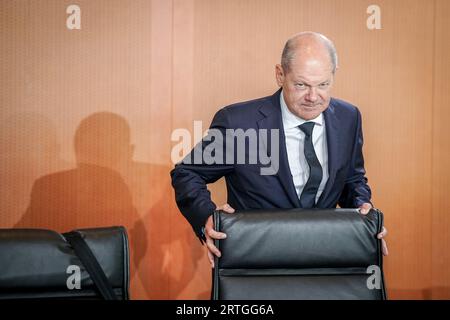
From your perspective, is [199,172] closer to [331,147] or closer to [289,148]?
[289,148]

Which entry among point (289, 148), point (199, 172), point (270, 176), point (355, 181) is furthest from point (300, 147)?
point (199, 172)

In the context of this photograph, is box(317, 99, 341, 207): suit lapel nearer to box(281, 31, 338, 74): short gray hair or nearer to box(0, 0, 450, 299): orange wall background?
box(281, 31, 338, 74): short gray hair

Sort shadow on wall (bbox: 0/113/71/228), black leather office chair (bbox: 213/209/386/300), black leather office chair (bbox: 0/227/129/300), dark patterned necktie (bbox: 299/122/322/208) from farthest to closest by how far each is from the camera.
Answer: shadow on wall (bbox: 0/113/71/228)
dark patterned necktie (bbox: 299/122/322/208)
black leather office chair (bbox: 213/209/386/300)
black leather office chair (bbox: 0/227/129/300)

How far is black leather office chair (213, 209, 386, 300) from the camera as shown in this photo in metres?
1.62

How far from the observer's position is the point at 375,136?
10.5ft

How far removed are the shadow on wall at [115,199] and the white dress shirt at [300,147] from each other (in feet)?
3.67

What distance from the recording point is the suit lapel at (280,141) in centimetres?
212

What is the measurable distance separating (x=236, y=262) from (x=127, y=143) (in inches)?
64.7

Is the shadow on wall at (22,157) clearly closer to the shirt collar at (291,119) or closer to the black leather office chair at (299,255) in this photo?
the shirt collar at (291,119)

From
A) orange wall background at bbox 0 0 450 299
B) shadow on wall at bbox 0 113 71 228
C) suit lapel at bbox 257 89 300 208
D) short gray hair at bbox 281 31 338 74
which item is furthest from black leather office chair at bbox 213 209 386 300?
shadow on wall at bbox 0 113 71 228

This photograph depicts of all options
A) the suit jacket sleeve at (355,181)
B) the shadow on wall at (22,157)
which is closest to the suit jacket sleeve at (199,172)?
the suit jacket sleeve at (355,181)

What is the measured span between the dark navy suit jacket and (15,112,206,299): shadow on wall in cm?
95
